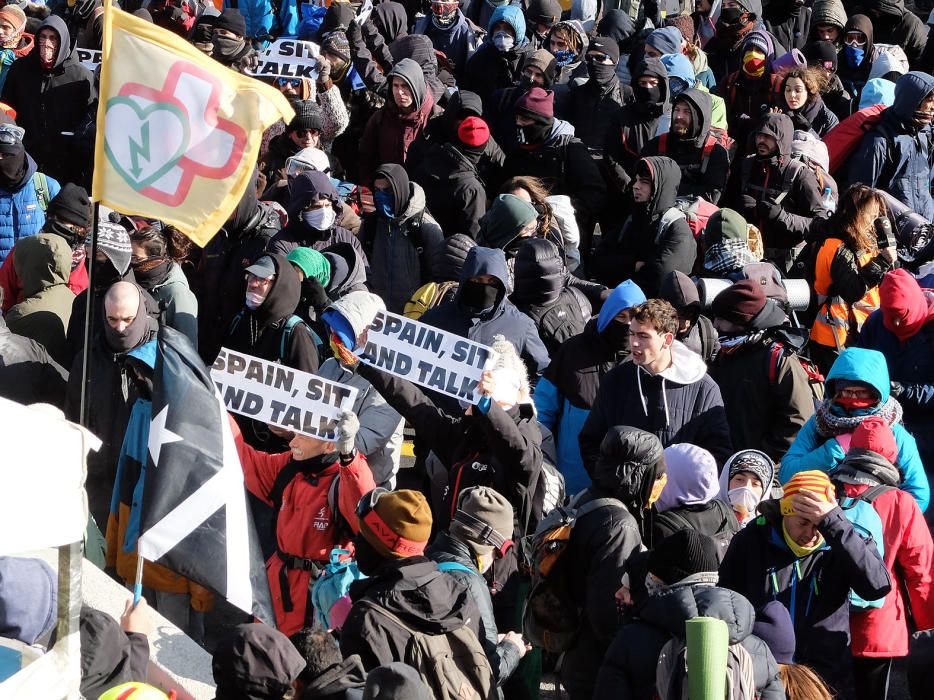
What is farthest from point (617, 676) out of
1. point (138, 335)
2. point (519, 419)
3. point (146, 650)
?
point (138, 335)

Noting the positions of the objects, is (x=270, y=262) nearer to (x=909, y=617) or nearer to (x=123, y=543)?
(x=123, y=543)

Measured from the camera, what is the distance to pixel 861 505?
5.99 metres

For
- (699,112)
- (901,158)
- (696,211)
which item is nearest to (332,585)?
(696,211)

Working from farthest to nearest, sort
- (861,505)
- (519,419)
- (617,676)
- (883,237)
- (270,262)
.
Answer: (883,237) < (270,262) < (519,419) < (861,505) < (617,676)

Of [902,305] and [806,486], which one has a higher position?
[806,486]

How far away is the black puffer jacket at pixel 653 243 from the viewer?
919cm

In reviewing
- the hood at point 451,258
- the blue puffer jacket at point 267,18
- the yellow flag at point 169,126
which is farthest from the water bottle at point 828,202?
the blue puffer jacket at point 267,18

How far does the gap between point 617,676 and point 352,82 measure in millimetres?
8470

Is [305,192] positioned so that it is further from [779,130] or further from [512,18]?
[512,18]

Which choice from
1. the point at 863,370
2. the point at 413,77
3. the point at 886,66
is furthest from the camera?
the point at 886,66

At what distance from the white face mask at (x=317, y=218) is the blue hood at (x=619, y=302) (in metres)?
2.20

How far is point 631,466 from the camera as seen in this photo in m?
5.73

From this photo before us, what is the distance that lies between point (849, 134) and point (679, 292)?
13.2 feet

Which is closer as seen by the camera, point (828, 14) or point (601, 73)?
point (601, 73)
